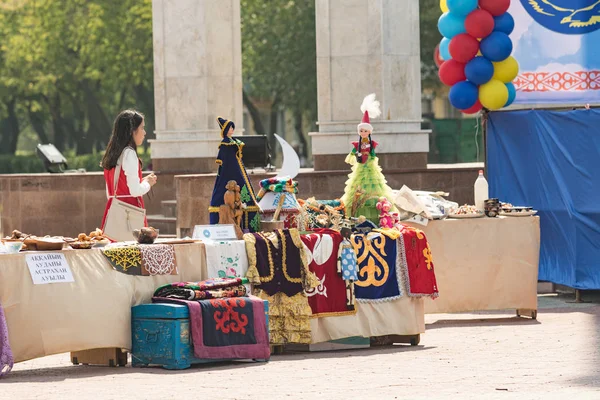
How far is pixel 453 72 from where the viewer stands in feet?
53.2

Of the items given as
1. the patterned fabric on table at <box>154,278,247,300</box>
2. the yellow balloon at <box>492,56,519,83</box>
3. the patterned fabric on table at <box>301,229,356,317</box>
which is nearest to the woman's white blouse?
the patterned fabric on table at <box>154,278,247,300</box>

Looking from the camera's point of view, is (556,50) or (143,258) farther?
(556,50)

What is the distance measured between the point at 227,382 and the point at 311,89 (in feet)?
115

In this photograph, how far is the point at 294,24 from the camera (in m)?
44.3

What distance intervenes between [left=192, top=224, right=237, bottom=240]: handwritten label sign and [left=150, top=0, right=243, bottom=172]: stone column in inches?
393

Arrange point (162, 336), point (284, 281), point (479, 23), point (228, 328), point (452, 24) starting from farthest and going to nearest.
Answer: point (452, 24) < point (479, 23) < point (284, 281) < point (228, 328) < point (162, 336)

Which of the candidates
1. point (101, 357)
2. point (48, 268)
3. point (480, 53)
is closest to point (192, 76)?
point (480, 53)

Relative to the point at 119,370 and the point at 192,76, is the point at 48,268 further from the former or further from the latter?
the point at 192,76

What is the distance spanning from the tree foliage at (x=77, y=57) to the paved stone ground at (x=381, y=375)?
29.8 metres

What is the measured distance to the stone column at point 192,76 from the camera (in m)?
21.4

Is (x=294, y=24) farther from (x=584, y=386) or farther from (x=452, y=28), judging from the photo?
(x=584, y=386)

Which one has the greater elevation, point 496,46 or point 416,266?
point 496,46

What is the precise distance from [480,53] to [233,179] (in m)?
4.93

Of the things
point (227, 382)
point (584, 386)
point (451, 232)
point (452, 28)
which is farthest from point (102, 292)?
point (452, 28)
